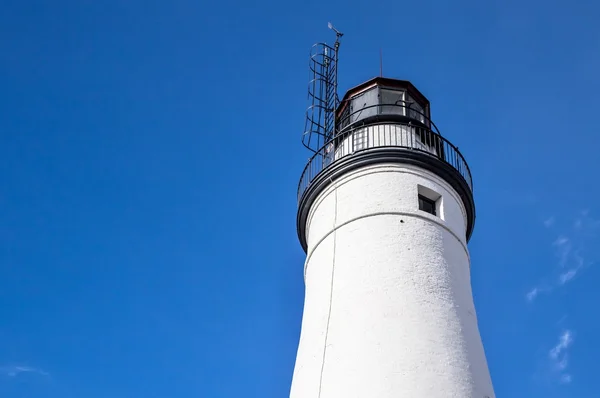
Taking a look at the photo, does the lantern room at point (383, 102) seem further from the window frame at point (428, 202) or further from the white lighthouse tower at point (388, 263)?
the window frame at point (428, 202)

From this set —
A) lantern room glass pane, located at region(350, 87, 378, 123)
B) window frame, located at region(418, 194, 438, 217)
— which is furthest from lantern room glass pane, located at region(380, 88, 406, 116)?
window frame, located at region(418, 194, 438, 217)

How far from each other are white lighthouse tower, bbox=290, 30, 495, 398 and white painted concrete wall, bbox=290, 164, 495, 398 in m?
0.02

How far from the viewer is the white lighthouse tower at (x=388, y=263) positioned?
42.0 ft

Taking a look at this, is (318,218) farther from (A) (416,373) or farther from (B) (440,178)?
(A) (416,373)

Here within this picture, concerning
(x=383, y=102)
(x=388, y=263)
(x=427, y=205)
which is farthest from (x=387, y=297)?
(x=383, y=102)

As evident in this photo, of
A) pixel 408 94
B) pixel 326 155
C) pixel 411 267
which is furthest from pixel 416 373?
pixel 408 94

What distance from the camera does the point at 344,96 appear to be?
62.2 ft

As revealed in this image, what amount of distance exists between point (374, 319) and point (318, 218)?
346 centimetres

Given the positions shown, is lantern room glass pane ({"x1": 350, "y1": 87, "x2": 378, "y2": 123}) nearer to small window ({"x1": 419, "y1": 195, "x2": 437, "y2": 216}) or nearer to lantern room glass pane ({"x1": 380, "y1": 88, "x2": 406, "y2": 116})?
lantern room glass pane ({"x1": 380, "y1": 88, "x2": 406, "y2": 116})

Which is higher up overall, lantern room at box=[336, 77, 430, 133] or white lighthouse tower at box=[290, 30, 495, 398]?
lantern room at box=[336, 77, 430, 133]

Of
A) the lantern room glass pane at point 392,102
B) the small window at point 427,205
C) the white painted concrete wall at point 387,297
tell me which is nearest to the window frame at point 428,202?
the small window at point 427,205

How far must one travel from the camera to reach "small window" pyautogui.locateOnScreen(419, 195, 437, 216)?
15766 millimetres

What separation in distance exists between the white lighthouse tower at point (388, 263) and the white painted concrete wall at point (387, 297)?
22 mm

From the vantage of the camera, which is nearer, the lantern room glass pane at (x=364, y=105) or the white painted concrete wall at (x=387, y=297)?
the white painted concrete wall at (x=387, y=297)
